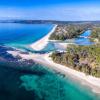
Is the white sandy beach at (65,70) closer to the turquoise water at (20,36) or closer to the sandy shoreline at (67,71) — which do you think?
the sandy shoreline at (67,71)

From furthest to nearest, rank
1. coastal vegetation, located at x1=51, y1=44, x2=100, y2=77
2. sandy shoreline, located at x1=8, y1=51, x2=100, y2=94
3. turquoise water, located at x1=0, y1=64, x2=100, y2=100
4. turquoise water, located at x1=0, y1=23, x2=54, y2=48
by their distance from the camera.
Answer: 1. turquoise water, located at x1=0, y1=23, x2=54, y2=48
2. coastal vegetation, located at x1=51, y1=44, x2=100, y2=77
3. sandy shoreline, located at x1=8, y1=51, x2=100, y2=94
4. turquoise water, located at x1=0, y1=64, x2=100, y2=100

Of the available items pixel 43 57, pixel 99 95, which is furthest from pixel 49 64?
pixel 99 95

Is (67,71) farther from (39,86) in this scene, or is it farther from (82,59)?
(39,86)

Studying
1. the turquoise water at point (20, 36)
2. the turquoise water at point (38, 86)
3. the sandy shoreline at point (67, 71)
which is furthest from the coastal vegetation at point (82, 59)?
the turquoise water at point (20, 36)

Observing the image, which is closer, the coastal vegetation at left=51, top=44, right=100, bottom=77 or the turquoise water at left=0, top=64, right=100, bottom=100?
the turquoise water at left=0, top=64, right=100, bottom=100

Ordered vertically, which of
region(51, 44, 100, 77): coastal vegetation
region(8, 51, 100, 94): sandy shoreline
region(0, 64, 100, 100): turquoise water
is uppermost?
region(51, 44, 100, 77): coastal vegetation

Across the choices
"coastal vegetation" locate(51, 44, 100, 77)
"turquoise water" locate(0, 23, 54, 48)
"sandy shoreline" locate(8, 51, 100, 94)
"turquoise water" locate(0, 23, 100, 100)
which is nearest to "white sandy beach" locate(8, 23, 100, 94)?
"sandy shoreline" locate(8, 51, 100, 94)

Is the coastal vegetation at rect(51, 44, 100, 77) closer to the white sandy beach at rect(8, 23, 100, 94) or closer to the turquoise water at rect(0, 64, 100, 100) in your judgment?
the white sandy beach at rect(8, 23, 100, 94)
